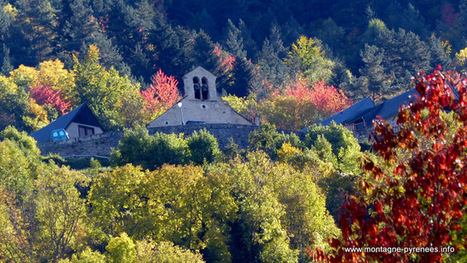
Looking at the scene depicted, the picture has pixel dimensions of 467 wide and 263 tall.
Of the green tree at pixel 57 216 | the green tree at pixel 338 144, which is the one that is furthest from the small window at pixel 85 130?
the green tree at pixel 57 216

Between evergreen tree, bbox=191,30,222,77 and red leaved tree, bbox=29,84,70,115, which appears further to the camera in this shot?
evergreen tree, bbox=191,30,222,77

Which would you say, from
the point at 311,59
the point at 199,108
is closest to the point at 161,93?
the point at 199,108

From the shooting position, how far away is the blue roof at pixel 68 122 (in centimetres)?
7029

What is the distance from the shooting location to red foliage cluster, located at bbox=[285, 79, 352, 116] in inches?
3506

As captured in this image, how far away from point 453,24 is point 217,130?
81.9m

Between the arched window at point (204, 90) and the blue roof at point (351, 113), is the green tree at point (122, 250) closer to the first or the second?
the arched window at point (204, 90)

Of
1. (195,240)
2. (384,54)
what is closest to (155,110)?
(384,54)

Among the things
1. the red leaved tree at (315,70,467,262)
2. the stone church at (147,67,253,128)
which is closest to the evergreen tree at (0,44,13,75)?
the stone church at (147,67,253,128)

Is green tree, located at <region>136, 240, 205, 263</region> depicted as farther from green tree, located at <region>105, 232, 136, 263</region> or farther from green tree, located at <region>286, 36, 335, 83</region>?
green tree, located at <region>286, 36, 335, 83</region>

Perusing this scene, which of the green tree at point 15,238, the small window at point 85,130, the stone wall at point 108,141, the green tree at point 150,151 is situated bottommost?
the green tree at point 15,238

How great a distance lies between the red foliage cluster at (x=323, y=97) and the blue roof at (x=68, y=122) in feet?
74.2

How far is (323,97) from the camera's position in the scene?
9138cm

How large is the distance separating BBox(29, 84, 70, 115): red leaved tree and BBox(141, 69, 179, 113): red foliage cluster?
712cm

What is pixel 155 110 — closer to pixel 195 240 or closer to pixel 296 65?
pixel 296 65
